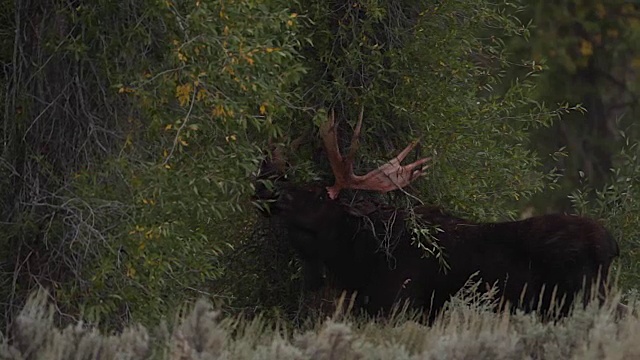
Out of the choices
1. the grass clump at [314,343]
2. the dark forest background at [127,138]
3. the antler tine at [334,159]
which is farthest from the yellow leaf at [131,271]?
the antler tine at [334,159]

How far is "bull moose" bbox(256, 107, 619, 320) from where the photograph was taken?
11.3 meters

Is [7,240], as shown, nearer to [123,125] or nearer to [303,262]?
[123,125]

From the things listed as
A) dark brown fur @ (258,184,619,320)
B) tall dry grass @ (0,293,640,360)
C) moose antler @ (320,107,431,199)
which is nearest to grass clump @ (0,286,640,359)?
tall dry grass @ (0,293,640,360)

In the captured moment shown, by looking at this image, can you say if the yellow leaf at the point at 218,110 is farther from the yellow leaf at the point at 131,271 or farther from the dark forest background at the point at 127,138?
the yellow leaf at the point at 131,271

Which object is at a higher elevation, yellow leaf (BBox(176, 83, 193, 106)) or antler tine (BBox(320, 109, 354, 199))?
yellow leaf (BBox(176, 83, 193, 106))

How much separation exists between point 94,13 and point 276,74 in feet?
4.12

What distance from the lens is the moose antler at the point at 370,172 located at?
456 inches

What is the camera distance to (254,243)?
12.7m

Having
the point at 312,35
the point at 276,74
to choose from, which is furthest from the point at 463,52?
the point at 276,74

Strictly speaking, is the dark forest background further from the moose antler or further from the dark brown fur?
the dark brown fur

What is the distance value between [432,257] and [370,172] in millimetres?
843

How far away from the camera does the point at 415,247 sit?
38.8 ft

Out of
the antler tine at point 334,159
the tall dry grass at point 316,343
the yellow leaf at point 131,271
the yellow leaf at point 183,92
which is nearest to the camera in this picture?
the tall dry grass at point 316,343

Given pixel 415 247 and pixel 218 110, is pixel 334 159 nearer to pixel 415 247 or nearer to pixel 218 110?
pixel 415 247
